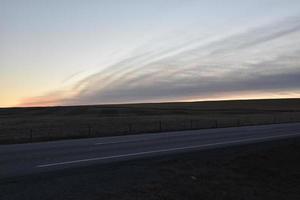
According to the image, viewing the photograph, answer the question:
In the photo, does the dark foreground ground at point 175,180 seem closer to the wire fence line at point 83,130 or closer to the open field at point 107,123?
the wire fence line at point 83,130

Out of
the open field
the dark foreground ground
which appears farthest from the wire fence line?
the dark foreground ground

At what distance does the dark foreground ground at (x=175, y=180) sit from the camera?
33.7 ft

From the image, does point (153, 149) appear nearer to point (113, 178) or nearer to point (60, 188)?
point (113, 178)

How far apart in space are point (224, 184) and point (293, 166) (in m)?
5.80

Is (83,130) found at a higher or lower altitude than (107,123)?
lower

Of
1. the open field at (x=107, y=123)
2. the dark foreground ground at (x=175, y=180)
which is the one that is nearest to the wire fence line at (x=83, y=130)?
the open field at (x=107, y=123)

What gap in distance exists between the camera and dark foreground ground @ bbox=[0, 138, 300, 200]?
10.3m

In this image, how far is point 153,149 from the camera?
21.1 m

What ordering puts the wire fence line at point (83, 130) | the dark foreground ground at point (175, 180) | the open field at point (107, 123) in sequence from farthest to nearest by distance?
the open field at point (107, 123), the wire fence line at point (83, 130), the dark foreground ground at point (175, 180)

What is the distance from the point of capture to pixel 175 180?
12.5 m

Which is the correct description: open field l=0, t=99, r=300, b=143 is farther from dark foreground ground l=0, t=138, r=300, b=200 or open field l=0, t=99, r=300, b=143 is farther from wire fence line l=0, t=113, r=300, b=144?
dark foreground ground l=0, t=138, r=300, b=200

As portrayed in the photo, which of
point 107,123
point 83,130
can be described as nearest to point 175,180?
point 83,130

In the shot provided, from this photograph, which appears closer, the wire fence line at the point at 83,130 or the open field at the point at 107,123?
the wire fence line at the point at 83,130

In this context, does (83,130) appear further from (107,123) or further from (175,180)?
(175,180)
